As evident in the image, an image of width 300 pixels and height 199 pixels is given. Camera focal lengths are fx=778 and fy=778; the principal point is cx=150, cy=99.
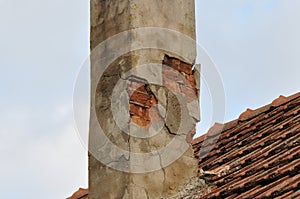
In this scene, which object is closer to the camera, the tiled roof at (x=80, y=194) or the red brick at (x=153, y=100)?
the red brick at (x=153, y=100)

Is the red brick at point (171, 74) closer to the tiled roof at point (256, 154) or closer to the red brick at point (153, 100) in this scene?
the red brick at point (153, 100)

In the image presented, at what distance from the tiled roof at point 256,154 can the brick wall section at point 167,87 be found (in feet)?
1.26

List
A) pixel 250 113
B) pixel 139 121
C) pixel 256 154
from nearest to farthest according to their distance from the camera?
pixel 139 121, pixel 256 154, pixel 250 113

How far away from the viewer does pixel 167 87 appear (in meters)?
5.04

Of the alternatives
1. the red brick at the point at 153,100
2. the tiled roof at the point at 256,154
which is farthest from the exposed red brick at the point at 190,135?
the red brick at the point at 153,100

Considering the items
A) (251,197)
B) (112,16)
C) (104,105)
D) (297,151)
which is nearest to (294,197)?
(251,197)

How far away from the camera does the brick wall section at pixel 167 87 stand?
4867 millimetres

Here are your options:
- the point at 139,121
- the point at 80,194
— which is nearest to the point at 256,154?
the point at 139,121

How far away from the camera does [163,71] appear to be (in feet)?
16.6

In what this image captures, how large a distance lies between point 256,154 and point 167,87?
2.40 feet

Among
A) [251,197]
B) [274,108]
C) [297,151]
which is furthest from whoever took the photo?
[274,108]

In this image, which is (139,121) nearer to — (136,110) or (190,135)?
(136,110)

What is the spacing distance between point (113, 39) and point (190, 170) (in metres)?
0.99

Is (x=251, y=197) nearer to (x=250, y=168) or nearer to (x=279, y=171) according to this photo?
(x=279, y=171)
